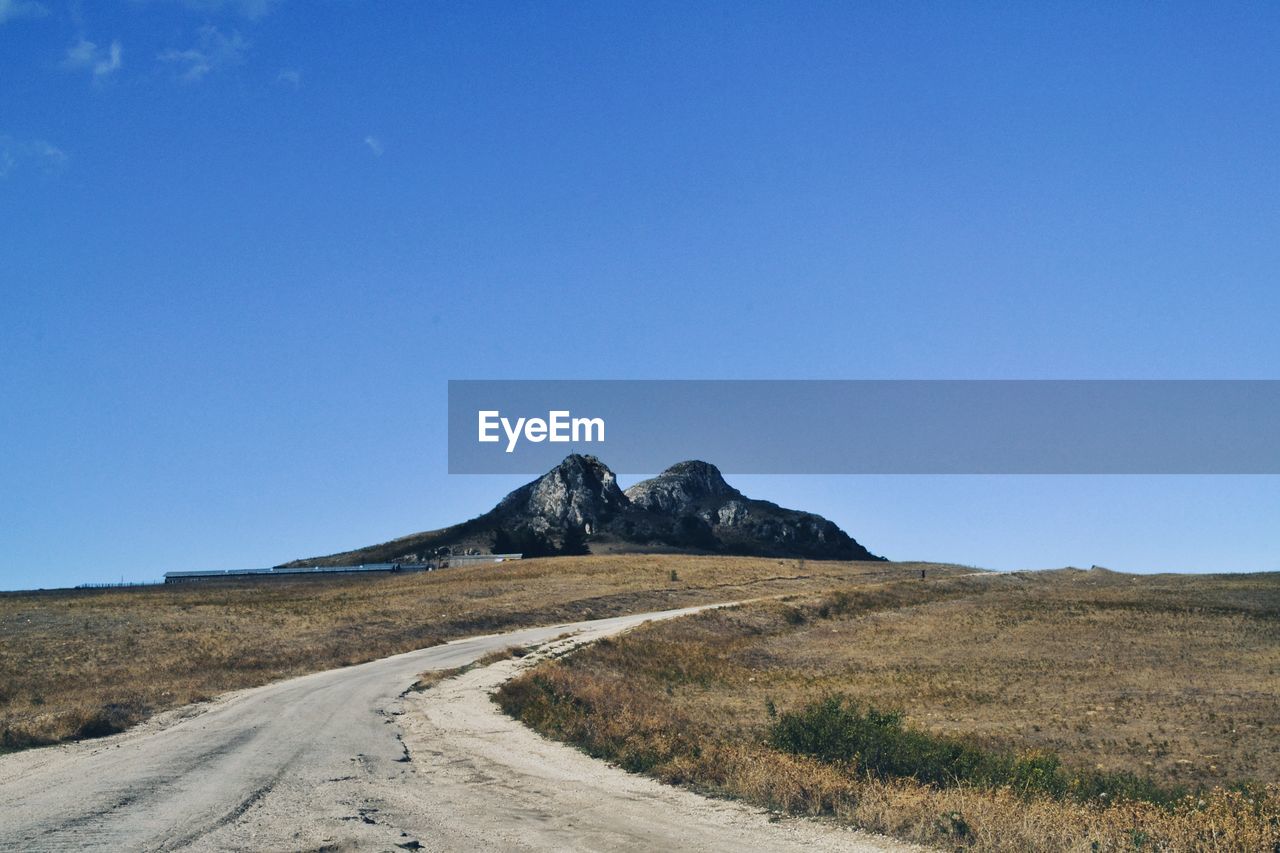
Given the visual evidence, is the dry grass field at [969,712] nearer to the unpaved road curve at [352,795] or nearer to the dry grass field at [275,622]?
the unpaved road curve at [352,795]

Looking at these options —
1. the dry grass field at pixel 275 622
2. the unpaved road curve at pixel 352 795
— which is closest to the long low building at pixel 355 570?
the dry grass field at pixel 275 622

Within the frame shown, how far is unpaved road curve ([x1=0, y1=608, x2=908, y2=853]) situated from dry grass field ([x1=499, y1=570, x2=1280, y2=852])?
1498 millimetres

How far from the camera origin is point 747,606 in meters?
71.4

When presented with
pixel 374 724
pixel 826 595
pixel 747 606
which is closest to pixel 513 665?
pixel 374 724

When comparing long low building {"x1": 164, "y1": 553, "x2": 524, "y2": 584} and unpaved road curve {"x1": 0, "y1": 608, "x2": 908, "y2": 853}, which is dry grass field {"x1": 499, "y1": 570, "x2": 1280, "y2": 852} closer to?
unpaved road curve {"x1": 0, "y1": 608, "x2": 908, "y2": 853}

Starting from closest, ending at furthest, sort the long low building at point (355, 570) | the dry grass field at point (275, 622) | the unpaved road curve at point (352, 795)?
the unpaved road curve at point (352, 795), the dry grass field at point (275, 622), the long low building at point (355, 570)

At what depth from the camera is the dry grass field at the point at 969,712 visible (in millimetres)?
13445

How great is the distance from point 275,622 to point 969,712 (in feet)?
140


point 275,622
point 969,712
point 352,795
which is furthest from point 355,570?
point 352,795

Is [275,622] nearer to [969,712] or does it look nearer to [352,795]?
[969,712]

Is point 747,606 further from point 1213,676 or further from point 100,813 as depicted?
point 100,813

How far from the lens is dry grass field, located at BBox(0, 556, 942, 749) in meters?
31.0

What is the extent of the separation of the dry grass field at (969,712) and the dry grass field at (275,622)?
11.5 meters

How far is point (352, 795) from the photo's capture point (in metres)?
15.5
